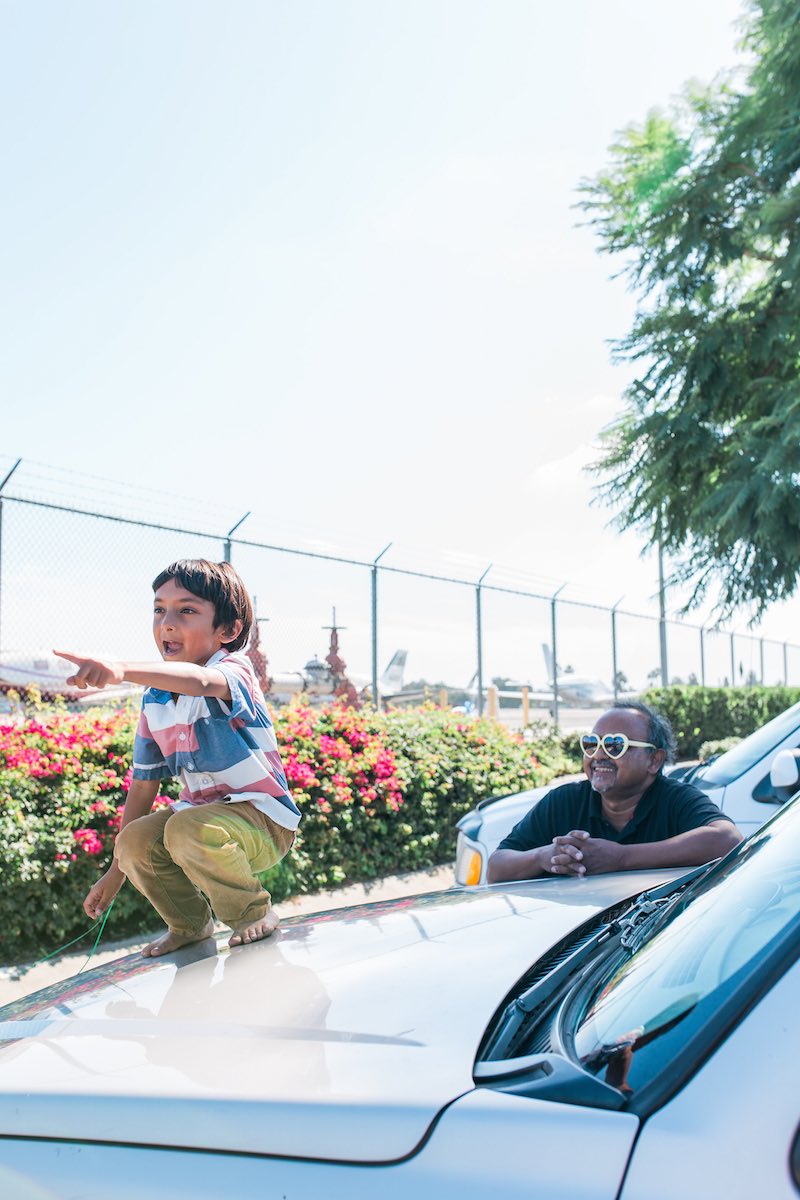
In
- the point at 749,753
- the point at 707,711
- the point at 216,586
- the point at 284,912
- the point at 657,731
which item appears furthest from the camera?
the point at 707,711

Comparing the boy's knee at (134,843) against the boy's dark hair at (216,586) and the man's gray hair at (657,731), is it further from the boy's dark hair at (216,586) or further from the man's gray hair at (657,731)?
the man's gray hair at (657,731)

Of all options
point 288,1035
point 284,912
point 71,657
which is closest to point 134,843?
point 71,657

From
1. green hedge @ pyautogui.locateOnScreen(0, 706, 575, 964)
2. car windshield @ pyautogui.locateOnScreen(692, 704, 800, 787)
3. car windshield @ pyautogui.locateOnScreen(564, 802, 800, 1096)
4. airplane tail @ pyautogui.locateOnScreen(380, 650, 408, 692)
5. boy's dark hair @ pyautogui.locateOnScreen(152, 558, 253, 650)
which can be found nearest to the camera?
car windshield @ pyautogui.locateOnScreen(564, 802, 800, 1096)

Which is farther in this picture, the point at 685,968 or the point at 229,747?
the point at 229,747

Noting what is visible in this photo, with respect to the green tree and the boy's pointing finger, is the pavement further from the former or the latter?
the green tree

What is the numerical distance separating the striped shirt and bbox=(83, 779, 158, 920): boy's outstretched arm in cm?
19

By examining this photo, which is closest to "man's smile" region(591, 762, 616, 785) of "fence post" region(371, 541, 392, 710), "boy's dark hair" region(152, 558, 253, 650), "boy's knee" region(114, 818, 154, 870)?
"boy's dark hair" region(152, 558, 253, 650)

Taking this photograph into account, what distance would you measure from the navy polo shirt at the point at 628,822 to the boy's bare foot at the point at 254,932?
50.6 inches

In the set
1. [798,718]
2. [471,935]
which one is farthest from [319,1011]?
[798,718]

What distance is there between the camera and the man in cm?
314

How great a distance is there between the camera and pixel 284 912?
645 cm

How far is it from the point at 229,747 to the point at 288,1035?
1.20 m

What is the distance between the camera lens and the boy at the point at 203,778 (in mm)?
2449

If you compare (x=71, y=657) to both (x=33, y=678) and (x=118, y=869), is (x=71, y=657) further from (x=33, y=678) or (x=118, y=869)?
(x=33, y=678)
